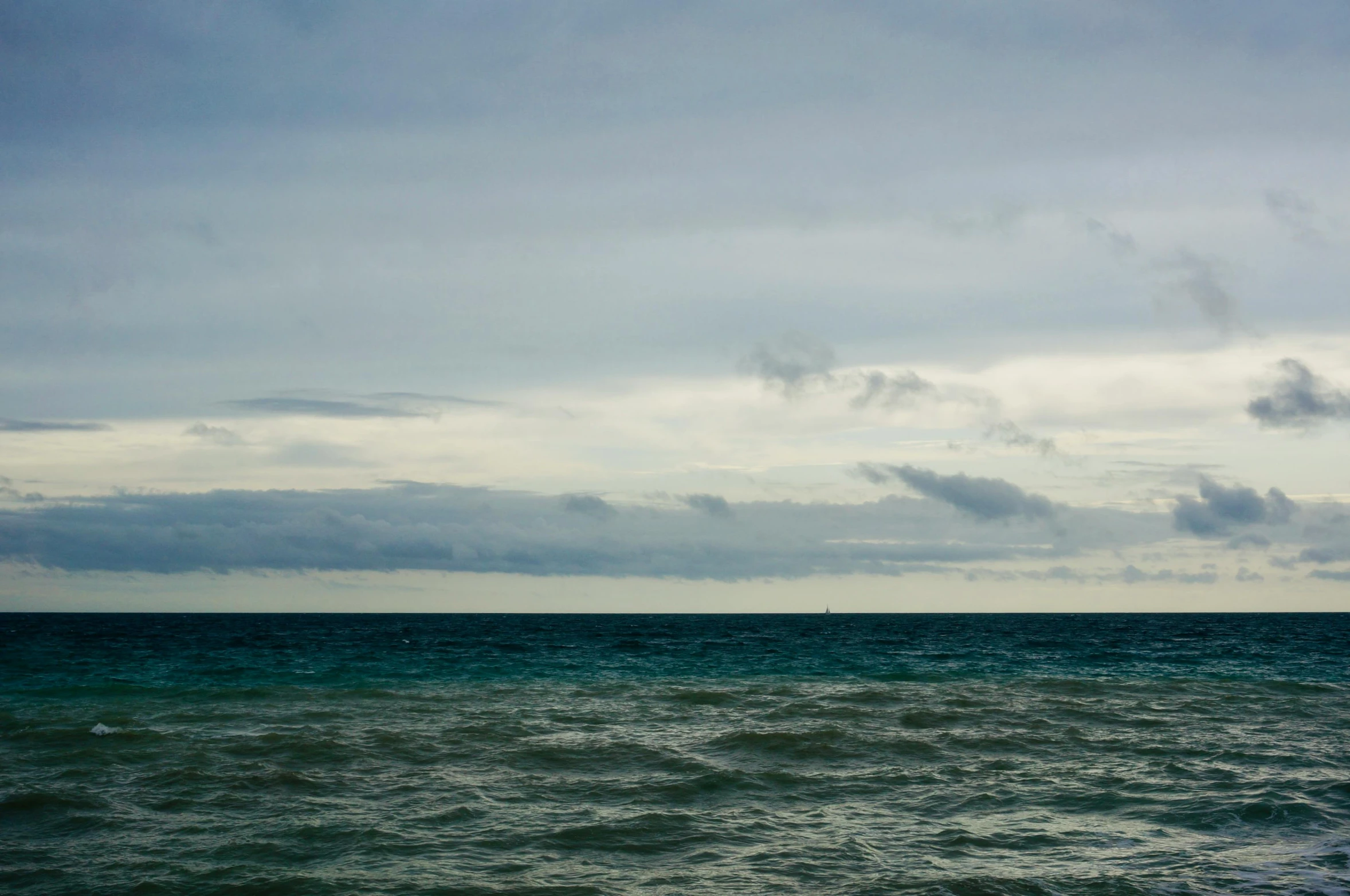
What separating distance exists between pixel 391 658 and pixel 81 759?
32693 mm

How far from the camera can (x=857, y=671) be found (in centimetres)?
4128

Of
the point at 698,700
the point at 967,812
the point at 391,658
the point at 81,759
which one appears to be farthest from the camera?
the point at 391,658

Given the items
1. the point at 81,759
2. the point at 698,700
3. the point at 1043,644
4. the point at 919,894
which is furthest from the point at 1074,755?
the point at 1043,644

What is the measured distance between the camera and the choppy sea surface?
39.0ft

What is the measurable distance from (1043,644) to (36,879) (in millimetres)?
68347

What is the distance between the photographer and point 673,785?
16672 mm

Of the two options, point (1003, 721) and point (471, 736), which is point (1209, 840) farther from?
point (471, 736)

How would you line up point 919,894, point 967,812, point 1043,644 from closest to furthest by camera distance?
point 919,894
point 967,812
point 1043,644

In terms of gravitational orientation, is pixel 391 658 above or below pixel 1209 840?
below

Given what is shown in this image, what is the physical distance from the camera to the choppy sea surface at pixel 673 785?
1189cm

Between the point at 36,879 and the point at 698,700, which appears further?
the point at 698,700

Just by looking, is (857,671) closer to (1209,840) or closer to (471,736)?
(471,736)

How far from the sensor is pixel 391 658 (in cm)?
5084

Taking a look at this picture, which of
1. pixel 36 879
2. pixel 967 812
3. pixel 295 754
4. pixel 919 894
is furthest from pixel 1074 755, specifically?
pixel 36 879
